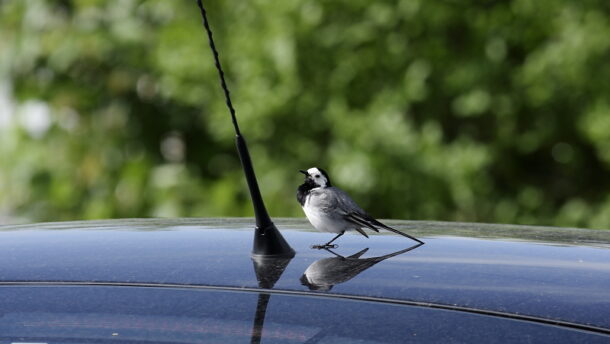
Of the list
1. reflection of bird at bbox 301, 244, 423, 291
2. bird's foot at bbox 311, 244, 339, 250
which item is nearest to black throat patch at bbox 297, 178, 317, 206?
bird's foot at bbox 311, 244, 339, 250

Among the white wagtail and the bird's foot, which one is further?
the white wagtail

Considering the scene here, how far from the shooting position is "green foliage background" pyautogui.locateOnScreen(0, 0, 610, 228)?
8688 mm

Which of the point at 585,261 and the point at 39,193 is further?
the point at 39,193

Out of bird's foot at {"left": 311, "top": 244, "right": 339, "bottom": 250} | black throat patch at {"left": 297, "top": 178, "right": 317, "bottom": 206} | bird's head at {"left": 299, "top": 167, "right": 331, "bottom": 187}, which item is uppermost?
bird's head at {"left": 299, "top": 167, "right": 331, "bottom": 187}

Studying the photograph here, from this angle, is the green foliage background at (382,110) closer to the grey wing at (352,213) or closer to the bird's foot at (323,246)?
the grey wing at (352,213)

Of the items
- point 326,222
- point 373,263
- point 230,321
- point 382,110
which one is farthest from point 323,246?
point 382,110

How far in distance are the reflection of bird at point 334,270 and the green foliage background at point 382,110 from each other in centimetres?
649

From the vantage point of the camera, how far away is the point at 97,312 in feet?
5.72

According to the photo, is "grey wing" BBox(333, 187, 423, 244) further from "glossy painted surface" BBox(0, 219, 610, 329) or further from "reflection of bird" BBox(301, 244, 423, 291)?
"reflection of bird" BBox(301, 244, 423, 291)

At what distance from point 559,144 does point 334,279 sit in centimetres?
799

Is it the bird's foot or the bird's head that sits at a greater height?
the bird's head

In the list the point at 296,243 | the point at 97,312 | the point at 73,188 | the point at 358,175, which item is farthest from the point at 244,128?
the point at 97,312

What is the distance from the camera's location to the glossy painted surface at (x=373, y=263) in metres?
1.73

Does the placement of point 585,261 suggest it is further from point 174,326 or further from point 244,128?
point 244,128
